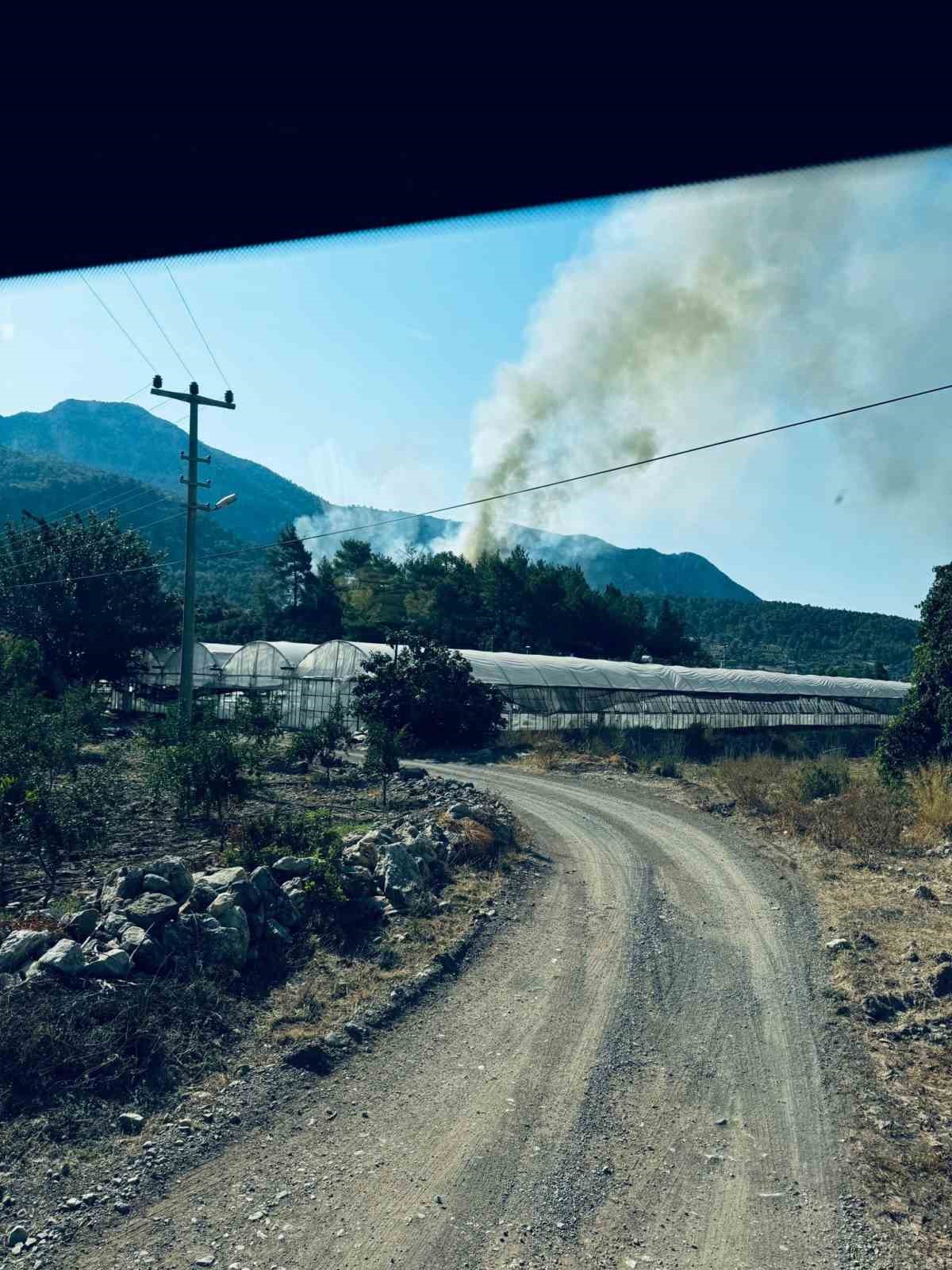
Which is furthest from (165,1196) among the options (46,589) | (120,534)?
(120,534)

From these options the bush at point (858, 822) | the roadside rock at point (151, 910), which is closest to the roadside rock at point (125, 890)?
the roadside rock at point (151, 910)

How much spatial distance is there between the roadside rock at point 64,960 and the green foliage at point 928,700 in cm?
1800

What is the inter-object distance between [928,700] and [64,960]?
737 inches

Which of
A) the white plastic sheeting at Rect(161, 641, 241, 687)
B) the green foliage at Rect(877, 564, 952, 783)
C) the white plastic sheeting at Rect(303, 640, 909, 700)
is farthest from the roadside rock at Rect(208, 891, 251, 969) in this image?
the white plastic sheeting at Rect(161, 641, 241, 687)

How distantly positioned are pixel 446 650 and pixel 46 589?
22131mm

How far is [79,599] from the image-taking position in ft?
134

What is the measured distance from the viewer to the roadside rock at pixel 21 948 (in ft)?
22.9

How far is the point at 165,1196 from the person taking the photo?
4844mm

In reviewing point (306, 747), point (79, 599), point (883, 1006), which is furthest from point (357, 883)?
point (79, 599)

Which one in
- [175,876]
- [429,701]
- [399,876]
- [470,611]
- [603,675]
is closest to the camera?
[175,876]

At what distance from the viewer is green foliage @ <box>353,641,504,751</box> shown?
102 feet

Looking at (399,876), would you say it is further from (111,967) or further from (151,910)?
(111,967)

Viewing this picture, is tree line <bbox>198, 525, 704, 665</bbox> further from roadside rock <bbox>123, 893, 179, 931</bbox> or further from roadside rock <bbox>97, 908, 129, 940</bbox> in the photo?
roadside rock <bbox>97, 908, 129, 940</bbox>

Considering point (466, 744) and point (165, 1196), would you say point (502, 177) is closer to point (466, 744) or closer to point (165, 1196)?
point (165, 1196)
